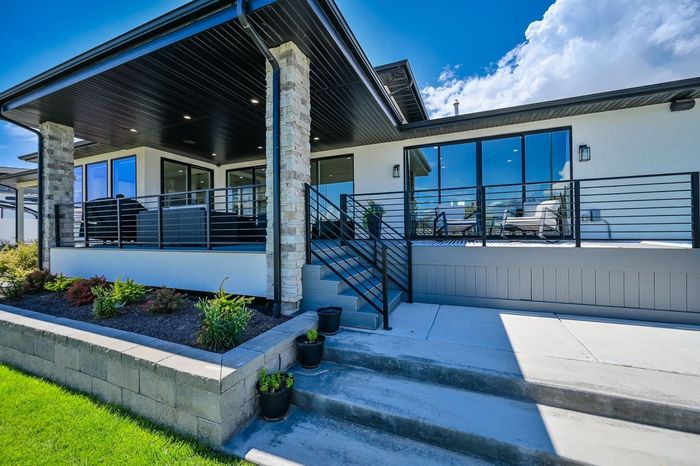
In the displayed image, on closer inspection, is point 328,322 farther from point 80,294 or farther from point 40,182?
point 40,182

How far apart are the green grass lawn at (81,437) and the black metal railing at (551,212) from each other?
4690 millimetres

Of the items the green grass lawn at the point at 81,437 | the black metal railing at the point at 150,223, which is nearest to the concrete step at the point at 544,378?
the green grass lawn at the point at 81,437

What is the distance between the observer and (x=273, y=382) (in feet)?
Result: 7.73

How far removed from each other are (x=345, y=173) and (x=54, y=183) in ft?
21.8

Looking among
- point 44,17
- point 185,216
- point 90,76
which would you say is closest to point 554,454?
point 185,216

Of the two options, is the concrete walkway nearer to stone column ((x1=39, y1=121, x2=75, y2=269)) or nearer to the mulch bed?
the mulch bed

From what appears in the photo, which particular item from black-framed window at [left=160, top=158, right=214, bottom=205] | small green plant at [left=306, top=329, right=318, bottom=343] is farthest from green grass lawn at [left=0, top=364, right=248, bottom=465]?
black-framed window at [left=160, top=158, right=214, bottom=205]

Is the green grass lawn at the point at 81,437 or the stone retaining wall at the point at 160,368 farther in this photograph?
the stone retaining wall at the point at 160,368

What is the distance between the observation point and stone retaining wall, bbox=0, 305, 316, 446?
2.12m

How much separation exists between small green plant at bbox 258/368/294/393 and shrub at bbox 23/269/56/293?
5565mm

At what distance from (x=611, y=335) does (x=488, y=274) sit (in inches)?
63.5

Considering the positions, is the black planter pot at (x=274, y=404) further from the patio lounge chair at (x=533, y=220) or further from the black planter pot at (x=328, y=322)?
the patio lounge chair at (x=533, y=220)

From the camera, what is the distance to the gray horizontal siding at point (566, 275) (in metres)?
3.91

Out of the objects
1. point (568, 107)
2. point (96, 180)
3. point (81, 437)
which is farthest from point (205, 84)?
point (96, 180)
